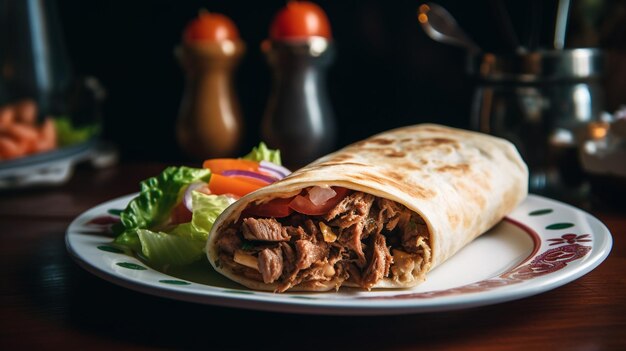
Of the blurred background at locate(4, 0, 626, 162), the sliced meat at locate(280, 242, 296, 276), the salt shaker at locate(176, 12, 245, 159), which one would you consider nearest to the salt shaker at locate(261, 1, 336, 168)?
the salt shaker at locate(176, 12, 245, 159)

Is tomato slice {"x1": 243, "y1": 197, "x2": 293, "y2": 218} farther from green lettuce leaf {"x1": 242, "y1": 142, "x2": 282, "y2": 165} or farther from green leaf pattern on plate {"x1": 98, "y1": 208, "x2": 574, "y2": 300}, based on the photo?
green lettuce leaf {"x1": 242, "y1": 142, "x2": 282, "y2": 165}

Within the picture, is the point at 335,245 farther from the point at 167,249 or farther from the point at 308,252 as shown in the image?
the point at 167,249

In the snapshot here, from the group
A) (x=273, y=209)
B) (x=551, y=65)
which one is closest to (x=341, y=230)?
(x=273, y=209)

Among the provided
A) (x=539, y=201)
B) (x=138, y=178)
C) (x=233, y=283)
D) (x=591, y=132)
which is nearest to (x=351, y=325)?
(x=233, y=283)

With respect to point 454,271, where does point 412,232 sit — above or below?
above

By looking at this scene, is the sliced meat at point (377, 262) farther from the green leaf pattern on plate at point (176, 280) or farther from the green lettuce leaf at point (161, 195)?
the green lettuce leaf at point (161, 195)
